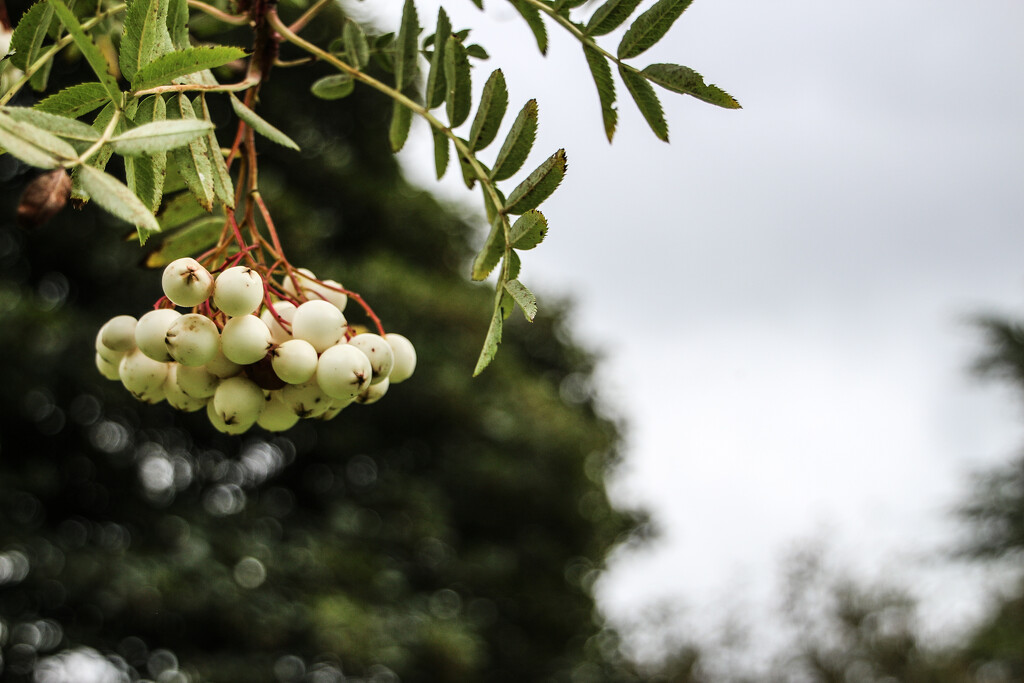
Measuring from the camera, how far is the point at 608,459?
5.14 meters

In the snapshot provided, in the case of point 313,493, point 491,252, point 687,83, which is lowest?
point 491,252

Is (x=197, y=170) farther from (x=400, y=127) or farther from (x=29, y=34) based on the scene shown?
(x=400, y=127)

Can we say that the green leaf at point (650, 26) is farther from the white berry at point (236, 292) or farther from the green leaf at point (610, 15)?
the white berry at point (236, 292)

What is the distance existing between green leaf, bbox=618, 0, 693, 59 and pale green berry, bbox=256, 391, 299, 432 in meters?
0.28

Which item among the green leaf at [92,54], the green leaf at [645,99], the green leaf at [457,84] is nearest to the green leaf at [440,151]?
the green leaf at [457,84]

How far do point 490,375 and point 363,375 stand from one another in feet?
11.2

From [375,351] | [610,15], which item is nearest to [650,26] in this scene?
[610,15]

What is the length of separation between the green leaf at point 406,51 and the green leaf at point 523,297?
8.9 inches

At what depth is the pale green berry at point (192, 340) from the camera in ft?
1.40

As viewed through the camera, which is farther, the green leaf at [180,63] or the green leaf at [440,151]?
the green leaf at [440,151]

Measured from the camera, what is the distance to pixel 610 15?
0.51 metres

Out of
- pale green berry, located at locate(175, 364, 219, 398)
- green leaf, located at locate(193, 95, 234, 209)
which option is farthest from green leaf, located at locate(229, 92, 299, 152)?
pale green berry, located at locate(175, 364, 219, 398)

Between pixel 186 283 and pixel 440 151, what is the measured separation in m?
0.22

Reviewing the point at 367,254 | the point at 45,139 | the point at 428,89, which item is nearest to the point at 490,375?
the point at 367,254
